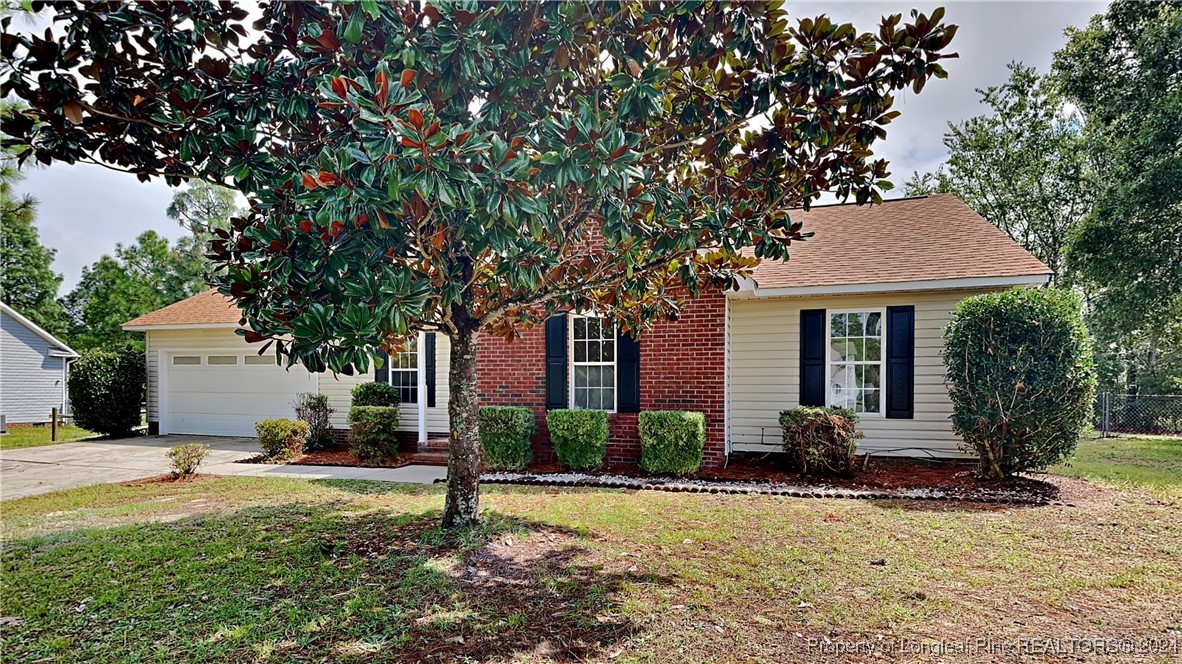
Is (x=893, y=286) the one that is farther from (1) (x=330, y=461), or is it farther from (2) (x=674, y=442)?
(1) (x=330, y=461)

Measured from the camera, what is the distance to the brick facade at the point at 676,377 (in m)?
8.12

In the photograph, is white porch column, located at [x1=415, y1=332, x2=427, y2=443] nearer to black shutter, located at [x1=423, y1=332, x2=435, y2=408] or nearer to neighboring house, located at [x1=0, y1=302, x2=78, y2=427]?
black shutter, located at [x1=423, y1=332, x2=435, y2=408]

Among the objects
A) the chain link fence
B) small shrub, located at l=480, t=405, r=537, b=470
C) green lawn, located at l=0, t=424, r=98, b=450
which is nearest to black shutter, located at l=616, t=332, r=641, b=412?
small shrub, located at l=480, t=405, r=537, b=470

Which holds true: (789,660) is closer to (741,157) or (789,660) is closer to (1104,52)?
(741,157)

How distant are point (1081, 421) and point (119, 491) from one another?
11.9 metres

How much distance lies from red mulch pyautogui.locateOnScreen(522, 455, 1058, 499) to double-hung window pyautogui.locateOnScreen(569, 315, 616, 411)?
3.47ft

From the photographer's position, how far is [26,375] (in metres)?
19.5

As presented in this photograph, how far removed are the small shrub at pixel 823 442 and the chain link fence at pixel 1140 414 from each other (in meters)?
11.3

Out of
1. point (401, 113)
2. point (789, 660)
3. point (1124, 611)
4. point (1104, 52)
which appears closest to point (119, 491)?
point (401, 113)

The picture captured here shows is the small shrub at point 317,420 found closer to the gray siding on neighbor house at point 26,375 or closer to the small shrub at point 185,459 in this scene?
the small shrub at point 185,459

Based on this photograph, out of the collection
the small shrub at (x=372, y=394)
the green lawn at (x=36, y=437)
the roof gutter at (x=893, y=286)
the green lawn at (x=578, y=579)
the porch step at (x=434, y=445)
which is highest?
the roof gutter at (x=893, y=286)

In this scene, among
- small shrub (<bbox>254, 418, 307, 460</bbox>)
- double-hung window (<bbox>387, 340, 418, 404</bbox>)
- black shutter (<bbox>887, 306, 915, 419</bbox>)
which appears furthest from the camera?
double-hung window (<bbox>387, 340, 418, 404</bbox>)

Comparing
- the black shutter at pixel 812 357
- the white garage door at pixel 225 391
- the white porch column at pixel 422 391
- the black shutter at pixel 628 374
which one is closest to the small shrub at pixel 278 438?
the white porch column at pixel 422 391

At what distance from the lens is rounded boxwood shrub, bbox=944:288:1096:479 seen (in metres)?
6.53
